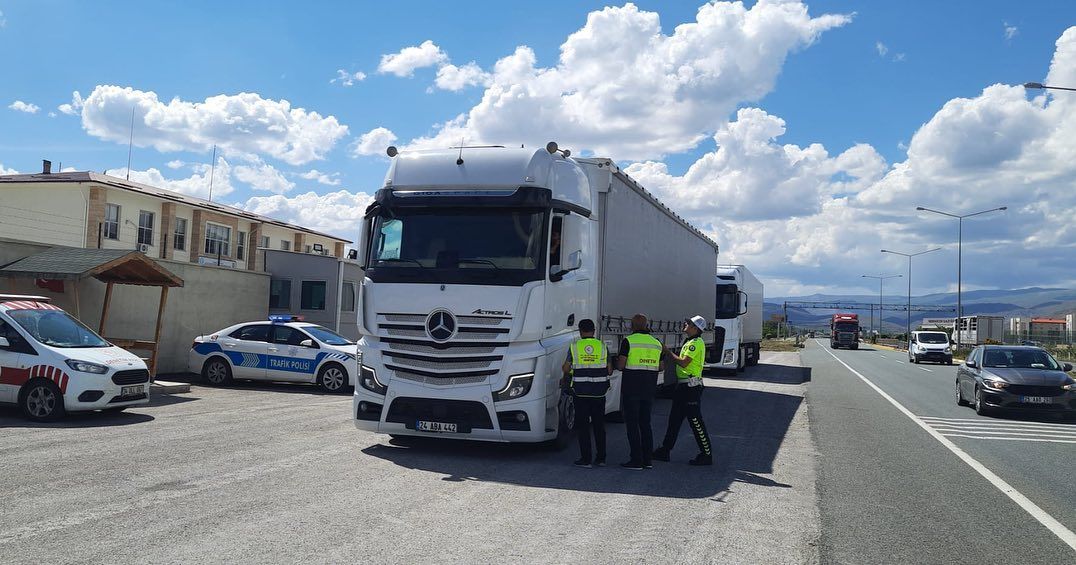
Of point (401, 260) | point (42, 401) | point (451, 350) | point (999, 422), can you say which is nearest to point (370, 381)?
point (451, 350)

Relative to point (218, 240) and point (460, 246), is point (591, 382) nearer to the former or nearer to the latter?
point (460, 246)

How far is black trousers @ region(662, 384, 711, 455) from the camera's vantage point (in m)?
9.29

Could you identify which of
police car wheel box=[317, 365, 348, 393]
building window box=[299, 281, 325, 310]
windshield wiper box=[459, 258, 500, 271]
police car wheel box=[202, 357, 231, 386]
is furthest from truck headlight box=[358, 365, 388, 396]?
building window box=[299, 281, 325, 310]

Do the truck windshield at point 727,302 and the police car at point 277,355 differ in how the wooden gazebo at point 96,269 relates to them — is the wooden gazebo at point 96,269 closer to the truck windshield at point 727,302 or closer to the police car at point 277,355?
the police car at point 277,355

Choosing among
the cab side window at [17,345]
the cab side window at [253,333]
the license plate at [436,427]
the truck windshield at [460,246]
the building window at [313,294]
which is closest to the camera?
the license plate at [436,427]

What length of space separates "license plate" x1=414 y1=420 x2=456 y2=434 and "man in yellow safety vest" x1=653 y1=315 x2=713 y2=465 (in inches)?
97.7

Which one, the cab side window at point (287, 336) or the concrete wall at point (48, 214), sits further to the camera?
the concrete wall at point (48, 214)

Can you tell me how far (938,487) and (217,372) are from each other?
A: 14.7m

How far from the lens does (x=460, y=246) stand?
932cm

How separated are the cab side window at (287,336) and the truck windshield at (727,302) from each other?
47.4 ft

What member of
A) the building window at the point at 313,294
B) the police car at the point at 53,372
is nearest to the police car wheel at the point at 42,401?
the police car at the point at 53,372

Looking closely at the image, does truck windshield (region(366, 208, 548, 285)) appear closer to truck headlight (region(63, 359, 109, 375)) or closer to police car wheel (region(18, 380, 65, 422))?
truck headlight (region(63, 359, 109, 375))

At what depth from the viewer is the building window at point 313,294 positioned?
84.1 ft

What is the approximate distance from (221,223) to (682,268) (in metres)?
27.3
